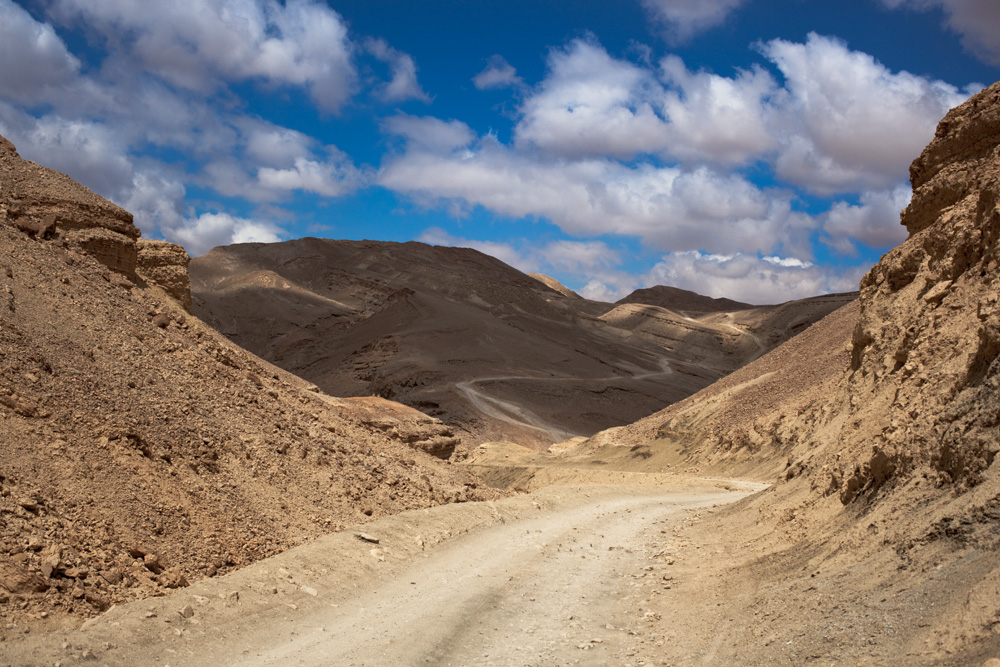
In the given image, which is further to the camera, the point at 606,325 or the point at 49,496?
the point at 606,325

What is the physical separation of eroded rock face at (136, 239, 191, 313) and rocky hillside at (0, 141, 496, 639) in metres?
1.29

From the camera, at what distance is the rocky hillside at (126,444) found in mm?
6887

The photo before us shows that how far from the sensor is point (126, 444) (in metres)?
8.55

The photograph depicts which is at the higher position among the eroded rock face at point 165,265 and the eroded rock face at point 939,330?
the eroded rock face at point 165,265

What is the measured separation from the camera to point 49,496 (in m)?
7.11

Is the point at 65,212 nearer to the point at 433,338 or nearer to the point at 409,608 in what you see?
the point at 409,608

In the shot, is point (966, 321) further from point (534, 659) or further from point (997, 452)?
point (534, 659)

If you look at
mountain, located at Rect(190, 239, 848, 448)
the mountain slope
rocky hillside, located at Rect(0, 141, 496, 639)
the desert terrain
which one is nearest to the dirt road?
the desert terrain

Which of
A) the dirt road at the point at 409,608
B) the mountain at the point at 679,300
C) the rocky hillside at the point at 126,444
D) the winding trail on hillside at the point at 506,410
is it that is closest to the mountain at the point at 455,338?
the winding trail on hillside at the point at 506,410

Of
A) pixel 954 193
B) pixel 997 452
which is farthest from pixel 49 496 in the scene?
pixel 954 193

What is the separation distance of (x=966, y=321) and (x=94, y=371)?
33.3ft

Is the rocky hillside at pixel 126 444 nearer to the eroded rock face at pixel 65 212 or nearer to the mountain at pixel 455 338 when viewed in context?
the eroded rock face at pixel 65 212

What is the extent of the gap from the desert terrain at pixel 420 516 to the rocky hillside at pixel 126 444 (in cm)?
3

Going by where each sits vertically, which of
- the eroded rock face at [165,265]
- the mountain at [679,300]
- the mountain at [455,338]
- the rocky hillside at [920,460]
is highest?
the mountain at [679,300]
